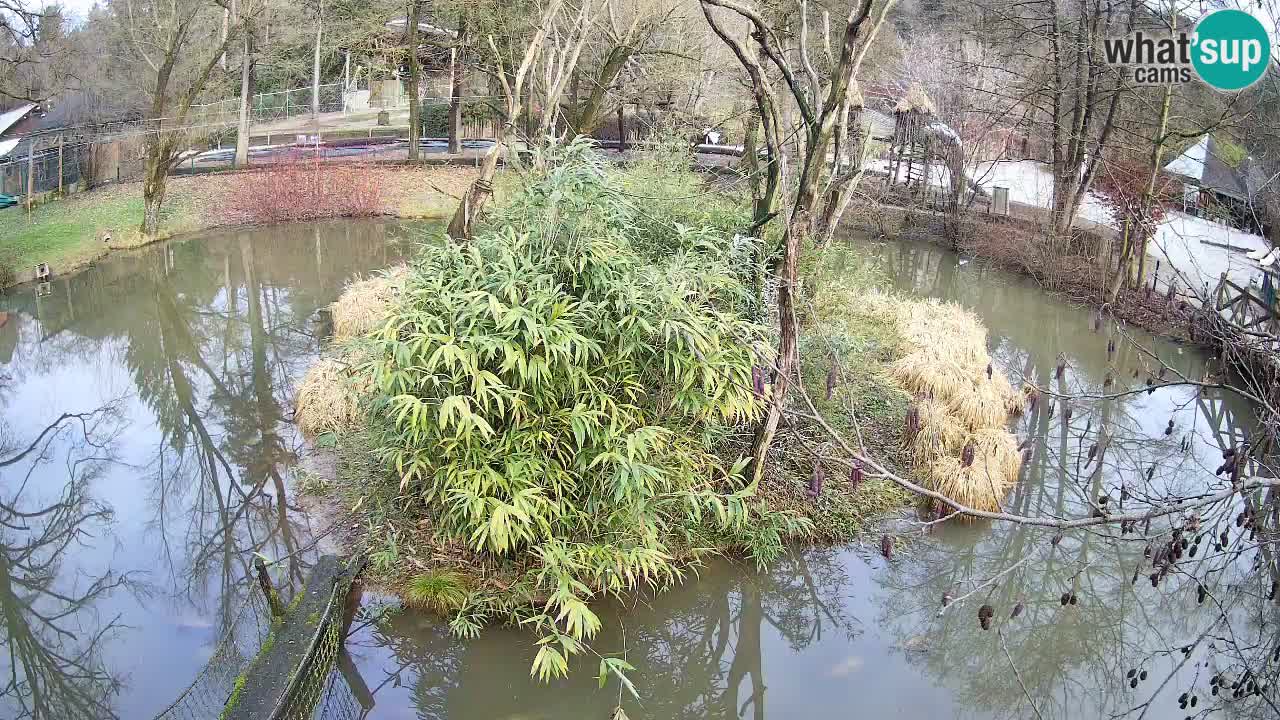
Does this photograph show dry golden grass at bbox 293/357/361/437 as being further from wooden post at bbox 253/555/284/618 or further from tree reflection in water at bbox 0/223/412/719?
wooden post at bbox 253/555/284/618

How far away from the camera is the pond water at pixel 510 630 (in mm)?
5625

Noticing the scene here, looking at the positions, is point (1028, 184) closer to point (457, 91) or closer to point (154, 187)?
point (457, 91)

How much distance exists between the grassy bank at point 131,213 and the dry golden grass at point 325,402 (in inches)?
129

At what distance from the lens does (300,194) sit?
58.3ft

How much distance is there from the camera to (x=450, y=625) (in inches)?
236

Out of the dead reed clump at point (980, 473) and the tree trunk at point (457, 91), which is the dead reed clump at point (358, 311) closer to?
the dead reed clump at point (980, 473)

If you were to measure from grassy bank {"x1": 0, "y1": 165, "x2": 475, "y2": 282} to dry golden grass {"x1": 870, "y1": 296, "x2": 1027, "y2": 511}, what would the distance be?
5646 millimetres

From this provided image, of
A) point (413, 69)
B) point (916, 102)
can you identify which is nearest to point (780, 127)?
point (916, 102)

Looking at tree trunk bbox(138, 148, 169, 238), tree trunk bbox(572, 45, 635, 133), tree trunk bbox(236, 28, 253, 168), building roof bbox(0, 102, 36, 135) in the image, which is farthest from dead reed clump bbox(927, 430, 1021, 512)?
building roof bbox(0, 102, 36, 135)

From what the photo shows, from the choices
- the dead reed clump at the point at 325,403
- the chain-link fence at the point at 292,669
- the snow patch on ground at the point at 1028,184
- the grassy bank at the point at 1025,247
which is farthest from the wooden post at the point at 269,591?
the snow patch on ground at the point at 1028,184

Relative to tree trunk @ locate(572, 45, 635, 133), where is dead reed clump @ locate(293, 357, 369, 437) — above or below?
below

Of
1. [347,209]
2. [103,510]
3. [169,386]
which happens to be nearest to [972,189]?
[347,209]

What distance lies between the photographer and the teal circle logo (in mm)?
9641

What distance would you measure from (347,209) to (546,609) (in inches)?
553
